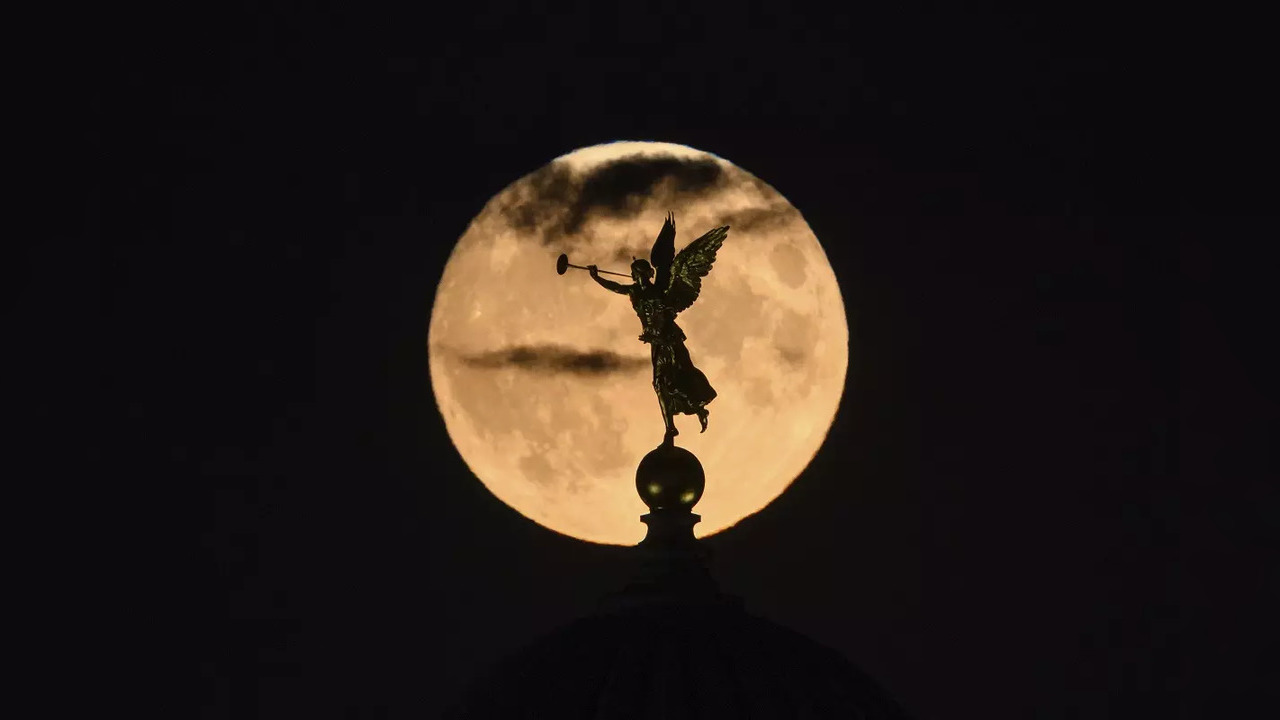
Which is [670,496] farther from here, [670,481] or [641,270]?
[641,270]

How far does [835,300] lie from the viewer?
3962cm

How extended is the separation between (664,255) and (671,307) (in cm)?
49

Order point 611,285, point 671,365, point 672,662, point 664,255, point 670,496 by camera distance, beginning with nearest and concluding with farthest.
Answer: point 672,662
point 670,496
point 671,365
point 664,255
point 611,285

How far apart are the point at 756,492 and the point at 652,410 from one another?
4.77 feet

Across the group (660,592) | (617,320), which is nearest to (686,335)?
(617,320)

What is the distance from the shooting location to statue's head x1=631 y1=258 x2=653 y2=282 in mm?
36375

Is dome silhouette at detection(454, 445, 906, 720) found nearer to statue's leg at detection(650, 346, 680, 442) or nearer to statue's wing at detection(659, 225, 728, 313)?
statue's leg at detection(650, 346, 680, 442)

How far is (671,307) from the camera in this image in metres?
36.2

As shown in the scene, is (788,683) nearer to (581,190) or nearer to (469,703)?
(469,703)

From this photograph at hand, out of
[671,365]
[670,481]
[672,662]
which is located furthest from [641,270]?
[672,662]

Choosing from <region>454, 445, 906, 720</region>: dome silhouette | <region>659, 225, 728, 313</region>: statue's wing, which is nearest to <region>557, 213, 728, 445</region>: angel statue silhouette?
<region>659, 225, 728, 313</region>: statue's wing

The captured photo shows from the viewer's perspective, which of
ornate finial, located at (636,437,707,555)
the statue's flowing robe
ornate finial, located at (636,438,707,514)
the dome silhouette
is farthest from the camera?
the statue's flowing robe

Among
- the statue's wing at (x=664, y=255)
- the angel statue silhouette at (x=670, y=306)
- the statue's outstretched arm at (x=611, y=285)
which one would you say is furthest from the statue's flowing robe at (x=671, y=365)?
the statue's outstretched arm at (x=611, y=285)

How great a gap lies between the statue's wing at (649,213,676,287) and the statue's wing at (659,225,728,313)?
0.18 feet
